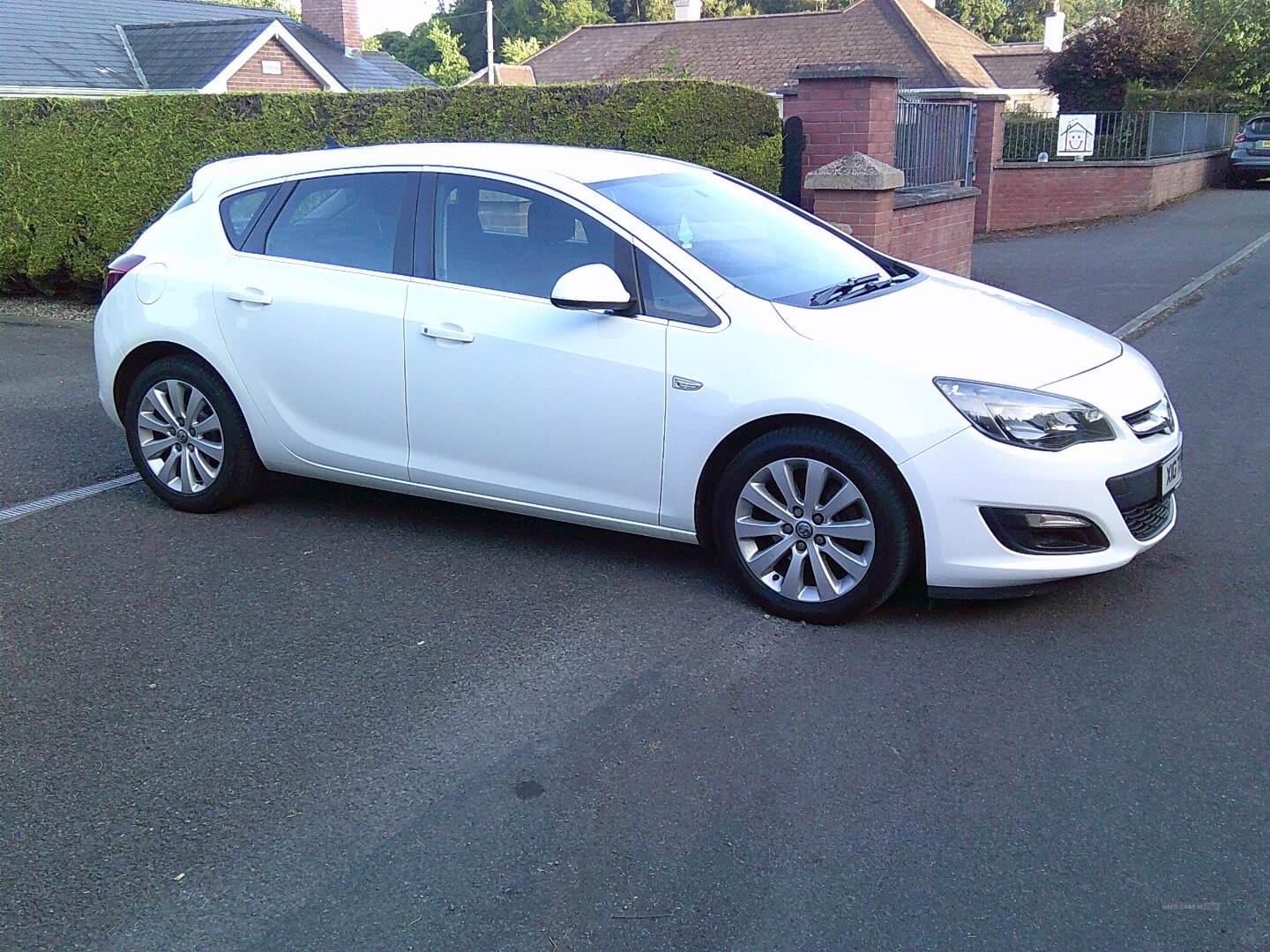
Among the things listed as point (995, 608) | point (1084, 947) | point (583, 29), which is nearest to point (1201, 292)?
point (995, 608)

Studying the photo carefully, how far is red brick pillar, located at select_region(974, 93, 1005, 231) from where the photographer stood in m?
20.2

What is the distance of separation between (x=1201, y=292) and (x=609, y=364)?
10.4 m

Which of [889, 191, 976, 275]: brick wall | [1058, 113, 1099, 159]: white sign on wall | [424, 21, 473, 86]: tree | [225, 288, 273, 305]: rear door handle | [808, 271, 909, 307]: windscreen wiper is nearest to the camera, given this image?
[808, 271, 909, 307]: windscreen wiper

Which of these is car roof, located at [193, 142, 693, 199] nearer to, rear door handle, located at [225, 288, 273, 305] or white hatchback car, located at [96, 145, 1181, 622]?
white hatchback car, located at [96, 145, 1181, 622]

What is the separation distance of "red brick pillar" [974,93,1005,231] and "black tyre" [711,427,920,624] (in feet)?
52.5

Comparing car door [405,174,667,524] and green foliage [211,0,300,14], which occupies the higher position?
green foliage [211,0,300,14]

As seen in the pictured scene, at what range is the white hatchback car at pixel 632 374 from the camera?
4641 millimetres

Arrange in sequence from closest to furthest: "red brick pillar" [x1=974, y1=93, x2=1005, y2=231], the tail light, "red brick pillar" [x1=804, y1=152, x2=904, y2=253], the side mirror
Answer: the side mirror
the tail light
"red brick pillar" [x1=804, y1=152, x2=904, y2=253]
"red brick pillar" [x1=974, y1=93, x2=1005, y2=231]

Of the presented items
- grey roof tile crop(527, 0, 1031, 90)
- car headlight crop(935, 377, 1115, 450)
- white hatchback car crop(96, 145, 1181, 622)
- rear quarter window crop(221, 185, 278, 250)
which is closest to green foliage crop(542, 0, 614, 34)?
grey roof tile crop(527, 0, 1031, 90)

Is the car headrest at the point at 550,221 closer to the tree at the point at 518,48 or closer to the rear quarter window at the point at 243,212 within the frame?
the rear quarter window at the point at 243,212

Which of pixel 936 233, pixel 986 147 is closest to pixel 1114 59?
pixel 986 147

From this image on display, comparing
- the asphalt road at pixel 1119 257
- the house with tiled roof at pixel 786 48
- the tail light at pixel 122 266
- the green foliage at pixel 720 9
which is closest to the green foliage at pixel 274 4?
the green foliage at pixel 720 9

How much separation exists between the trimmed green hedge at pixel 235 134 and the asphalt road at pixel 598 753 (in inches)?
254

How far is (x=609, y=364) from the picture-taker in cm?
506
